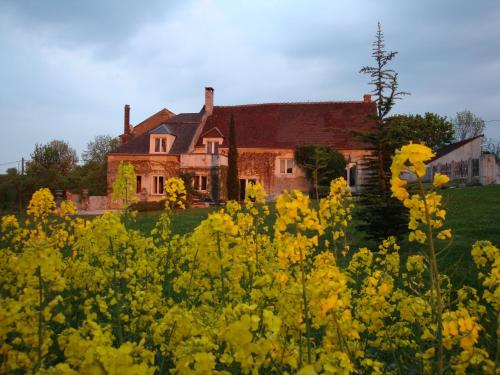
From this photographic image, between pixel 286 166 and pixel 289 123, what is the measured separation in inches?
149

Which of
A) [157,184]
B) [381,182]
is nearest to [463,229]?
[381,182]

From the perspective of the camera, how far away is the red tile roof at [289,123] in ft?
107

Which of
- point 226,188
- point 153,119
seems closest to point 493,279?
point 226,188

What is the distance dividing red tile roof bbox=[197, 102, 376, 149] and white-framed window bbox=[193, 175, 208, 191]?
111 inches

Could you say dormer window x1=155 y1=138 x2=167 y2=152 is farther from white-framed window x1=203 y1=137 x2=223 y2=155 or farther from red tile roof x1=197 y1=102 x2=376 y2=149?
white-framed window x1=203 y1=137 x2=223 y2=155

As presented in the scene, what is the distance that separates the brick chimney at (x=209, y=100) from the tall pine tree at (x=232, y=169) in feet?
16.8

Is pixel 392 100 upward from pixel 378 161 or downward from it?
upward

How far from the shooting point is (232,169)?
31.0 meters

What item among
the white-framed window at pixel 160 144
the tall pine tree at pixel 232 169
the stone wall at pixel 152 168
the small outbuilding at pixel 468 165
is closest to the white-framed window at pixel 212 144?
the tall pine tree at pixel 232 169

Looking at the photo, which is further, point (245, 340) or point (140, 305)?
point (140, 305)

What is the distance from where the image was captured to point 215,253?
302cm

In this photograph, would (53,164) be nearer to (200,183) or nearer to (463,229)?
(200,183)

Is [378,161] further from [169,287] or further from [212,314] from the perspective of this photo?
[212,314]

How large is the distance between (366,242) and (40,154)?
55.5 m
